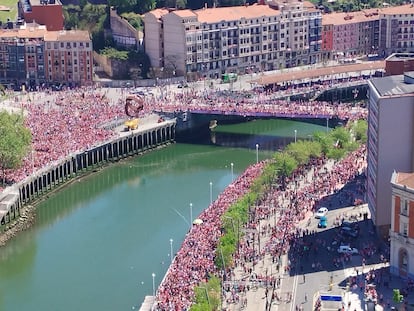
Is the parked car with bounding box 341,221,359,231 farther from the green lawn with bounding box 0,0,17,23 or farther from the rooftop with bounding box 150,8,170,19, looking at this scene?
the green lawn with bounding box 0,0,17,23

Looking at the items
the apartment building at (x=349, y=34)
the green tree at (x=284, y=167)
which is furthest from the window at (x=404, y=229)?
the apartment building at (x=349, y=34)

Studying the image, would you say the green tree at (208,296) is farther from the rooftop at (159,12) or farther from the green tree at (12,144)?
the rooftop at (159,12)

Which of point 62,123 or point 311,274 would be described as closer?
point 311,274

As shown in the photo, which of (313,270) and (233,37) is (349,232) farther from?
(233,37)

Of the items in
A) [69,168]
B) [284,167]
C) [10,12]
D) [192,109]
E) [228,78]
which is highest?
[10,12]

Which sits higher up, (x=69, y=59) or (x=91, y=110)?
(x=69, y=59)

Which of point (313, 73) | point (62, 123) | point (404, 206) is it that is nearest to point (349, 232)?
point (404, 206)
